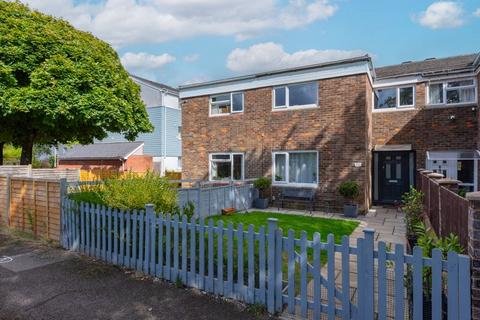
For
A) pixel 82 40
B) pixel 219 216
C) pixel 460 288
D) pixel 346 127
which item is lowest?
pixel 219 216

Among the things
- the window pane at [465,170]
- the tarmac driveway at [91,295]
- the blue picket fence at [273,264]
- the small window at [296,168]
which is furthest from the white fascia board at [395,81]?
the tarmac driveway at [91,295]

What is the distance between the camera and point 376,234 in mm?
8430

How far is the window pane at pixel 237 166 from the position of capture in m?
14.3

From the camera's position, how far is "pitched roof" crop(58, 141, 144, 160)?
2534 centimetres

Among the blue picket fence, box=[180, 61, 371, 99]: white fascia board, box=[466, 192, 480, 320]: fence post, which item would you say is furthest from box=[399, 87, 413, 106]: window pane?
box=[466, 192, 480, 320]: fence post

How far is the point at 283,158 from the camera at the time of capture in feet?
43.8

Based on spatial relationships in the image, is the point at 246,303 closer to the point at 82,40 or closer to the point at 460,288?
the point at 460,288

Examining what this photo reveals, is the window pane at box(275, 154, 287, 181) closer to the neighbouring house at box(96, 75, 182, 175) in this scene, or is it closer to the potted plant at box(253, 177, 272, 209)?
the potted plant at box(253, 177, 272, 209)

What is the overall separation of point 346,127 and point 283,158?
2829mm

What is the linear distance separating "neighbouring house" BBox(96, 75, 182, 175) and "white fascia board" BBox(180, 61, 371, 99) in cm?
1106

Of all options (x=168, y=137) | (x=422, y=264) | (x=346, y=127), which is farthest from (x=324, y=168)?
(x=168, y=137)

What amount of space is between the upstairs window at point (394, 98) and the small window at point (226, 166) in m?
6.55

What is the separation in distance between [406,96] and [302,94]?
14.9 ft

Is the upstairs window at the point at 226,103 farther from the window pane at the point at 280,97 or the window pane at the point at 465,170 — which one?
the window pane at the point at 465,170
